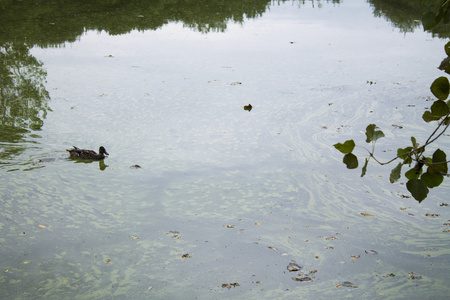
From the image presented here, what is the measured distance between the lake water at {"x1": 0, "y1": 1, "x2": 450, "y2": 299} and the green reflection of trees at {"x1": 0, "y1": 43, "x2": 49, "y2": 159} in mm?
49

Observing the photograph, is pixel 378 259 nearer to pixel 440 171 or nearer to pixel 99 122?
pixel 440 171

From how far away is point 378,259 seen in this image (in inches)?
110

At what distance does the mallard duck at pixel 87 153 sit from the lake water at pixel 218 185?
0.08 meters

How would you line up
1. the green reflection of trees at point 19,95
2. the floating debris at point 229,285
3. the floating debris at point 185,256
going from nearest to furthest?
the floating debris at point 229,285, the floating debris at point 185,256, the green reflection of trees at point 19,95

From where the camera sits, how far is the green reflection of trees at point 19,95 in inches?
177

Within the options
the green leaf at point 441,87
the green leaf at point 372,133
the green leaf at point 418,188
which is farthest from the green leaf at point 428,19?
the green leaf at point 418,188

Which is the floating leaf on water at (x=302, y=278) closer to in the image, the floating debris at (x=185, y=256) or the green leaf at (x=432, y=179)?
the floating debris at (x=185, y=256)

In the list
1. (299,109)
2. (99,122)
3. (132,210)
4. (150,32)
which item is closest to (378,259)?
(132,210)

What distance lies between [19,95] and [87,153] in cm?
196

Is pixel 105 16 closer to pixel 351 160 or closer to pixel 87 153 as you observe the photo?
pixel 87 153

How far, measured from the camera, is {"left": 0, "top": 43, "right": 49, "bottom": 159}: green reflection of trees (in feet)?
14.8

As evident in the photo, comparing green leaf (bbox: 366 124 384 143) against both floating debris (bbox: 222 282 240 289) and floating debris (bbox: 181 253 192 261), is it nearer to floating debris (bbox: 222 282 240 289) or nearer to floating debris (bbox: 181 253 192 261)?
floating debris (bbox: 222 282 240 289)

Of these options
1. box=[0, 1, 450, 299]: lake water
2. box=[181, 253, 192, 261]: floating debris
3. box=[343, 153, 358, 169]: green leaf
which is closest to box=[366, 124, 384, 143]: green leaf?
box=[343, 153, 358, 169]: green leaf

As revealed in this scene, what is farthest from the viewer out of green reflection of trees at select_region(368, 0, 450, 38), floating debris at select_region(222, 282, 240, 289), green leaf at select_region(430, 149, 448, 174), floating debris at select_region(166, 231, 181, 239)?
green reflection of trees at select_region(368, 0, 450, 38)
